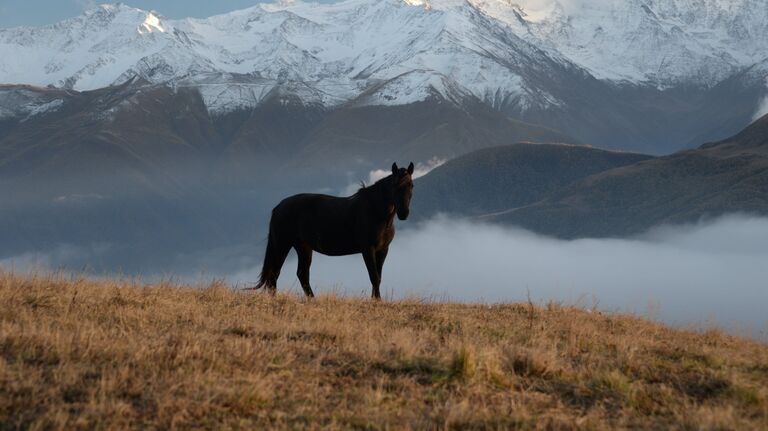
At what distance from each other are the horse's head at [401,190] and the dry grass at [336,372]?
13.2 feet

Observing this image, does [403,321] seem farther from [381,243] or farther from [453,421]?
[453,421]

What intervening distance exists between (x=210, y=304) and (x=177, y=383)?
569cm

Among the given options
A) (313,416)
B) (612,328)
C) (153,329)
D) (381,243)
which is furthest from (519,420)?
(381,243)

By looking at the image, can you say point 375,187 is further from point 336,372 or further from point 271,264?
point 336,372

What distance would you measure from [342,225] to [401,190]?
5.44ft

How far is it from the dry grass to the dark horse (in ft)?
13.9

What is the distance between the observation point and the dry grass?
7523 mm

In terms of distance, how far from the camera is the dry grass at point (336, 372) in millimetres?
7523

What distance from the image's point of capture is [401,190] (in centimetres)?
1706

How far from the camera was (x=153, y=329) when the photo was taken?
10797 mm

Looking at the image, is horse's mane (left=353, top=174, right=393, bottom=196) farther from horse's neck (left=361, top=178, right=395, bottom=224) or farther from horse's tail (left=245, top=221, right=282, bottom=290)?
horse's tail (left=245, top=221, right=282, bottom=290)

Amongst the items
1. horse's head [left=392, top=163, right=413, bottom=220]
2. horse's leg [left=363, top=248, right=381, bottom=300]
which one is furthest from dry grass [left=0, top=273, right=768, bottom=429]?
horse's head [left=392, top=163, right=413, bottom=220]

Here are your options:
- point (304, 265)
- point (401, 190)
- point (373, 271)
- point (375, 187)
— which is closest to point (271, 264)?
point (304, 265)

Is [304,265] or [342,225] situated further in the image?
[304,265]
